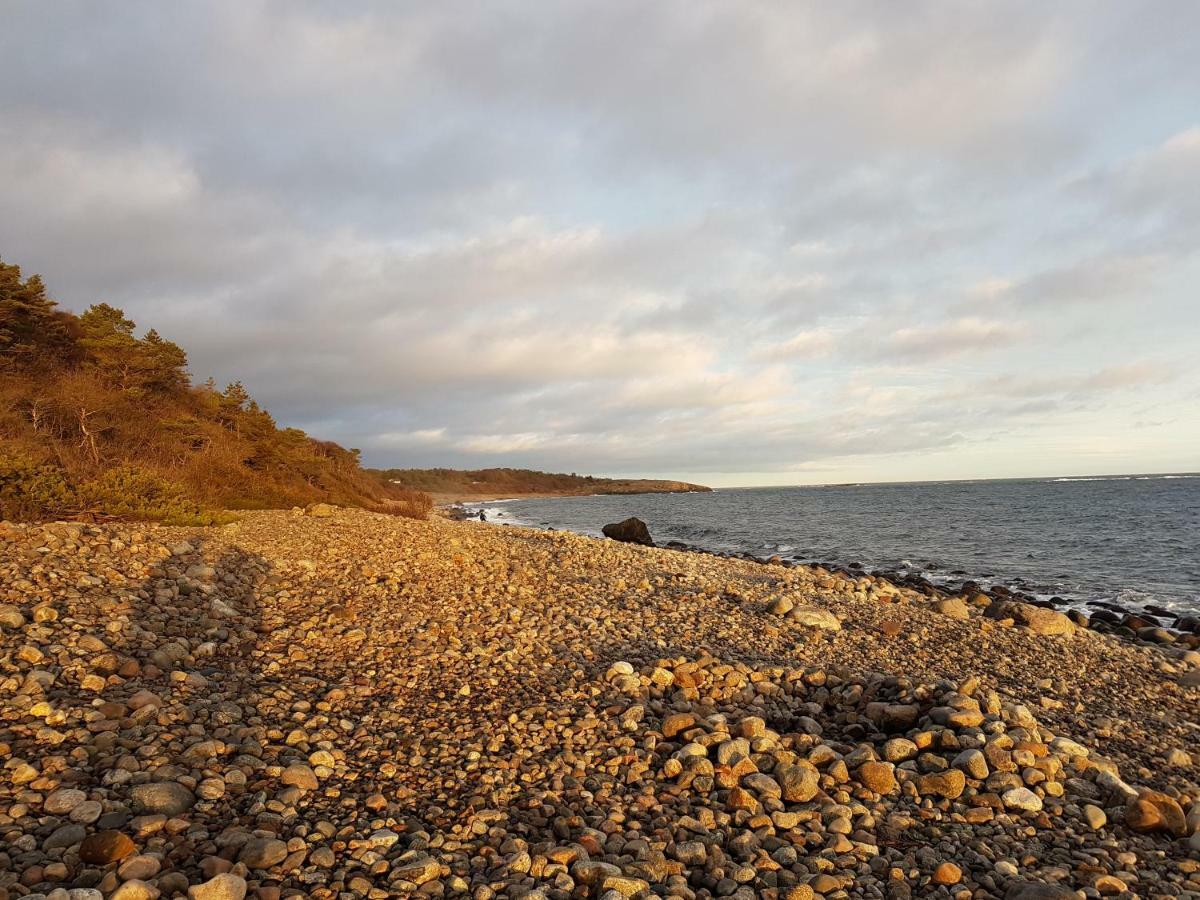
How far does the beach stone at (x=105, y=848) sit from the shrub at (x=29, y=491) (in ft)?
41.8

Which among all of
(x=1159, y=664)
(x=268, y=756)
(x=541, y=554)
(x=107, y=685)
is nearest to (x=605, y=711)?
(x=268, y=756)

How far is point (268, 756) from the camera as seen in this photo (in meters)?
5.04

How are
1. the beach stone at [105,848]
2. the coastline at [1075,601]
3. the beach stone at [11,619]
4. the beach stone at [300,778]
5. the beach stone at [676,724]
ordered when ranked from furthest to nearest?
the coastline at [1075,601]
the beach stone at [11,619]
the beach stone at [676,724]
the beach stone at [300,778]
the beach stone at [105,848]

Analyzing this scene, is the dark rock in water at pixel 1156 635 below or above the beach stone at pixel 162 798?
below

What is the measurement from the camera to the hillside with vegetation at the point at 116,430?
14.4 meters

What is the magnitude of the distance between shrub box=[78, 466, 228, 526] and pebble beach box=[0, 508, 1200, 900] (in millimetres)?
4390

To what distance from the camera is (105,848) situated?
354cm

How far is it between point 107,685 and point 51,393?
18.6 metres

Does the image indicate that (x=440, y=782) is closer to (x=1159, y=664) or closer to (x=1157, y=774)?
(x=1157, y=774)

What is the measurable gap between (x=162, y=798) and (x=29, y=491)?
1283 centimetres

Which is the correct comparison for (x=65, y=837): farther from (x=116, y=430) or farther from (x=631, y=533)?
(x=631, y=533)

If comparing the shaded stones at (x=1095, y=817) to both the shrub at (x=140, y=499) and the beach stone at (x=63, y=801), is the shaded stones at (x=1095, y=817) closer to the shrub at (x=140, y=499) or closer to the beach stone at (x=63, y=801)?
the beach stone at (x=63, y=801)

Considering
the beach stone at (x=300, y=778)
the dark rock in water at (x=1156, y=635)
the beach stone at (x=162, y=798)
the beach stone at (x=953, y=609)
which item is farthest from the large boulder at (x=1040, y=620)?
the beach stone at (x=162, y=798)

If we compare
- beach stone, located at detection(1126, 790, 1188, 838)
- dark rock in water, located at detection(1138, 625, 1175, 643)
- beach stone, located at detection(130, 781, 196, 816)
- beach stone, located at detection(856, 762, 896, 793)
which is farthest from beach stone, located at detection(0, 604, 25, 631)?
dark rock in water, located at detection(1138, 625, 1175, 643)
